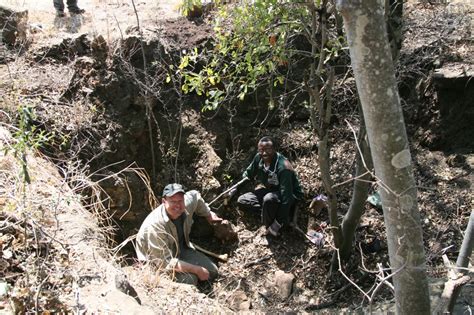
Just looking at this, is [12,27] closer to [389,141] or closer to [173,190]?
[173,190]

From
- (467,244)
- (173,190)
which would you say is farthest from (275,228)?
(467,244)

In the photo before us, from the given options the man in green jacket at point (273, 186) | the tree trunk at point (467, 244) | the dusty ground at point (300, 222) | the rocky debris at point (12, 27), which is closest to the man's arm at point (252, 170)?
the man in green jacket at point (273, 186)

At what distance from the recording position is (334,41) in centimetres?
521

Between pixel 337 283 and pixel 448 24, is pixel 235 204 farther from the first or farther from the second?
pixel 448 24

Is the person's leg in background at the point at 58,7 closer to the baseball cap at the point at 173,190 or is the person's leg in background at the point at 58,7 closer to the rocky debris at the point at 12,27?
the rocky debris at the point at 12,27

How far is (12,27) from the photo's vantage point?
7.26 meters

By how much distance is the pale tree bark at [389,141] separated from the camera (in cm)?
248

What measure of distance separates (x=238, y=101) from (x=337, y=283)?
10.9 ft

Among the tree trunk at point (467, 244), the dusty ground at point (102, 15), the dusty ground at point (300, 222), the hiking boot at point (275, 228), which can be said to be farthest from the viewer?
the dusty ground at point (102, 15)

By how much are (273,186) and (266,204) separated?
0.30 meters

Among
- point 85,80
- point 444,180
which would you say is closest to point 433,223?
point 444,180

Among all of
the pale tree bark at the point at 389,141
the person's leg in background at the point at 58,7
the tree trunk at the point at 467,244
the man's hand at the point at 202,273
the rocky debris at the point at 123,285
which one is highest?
the person's leg in background at the point at 58,7

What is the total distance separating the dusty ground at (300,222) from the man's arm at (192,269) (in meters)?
0.23

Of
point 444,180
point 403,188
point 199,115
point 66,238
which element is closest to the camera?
point 403,188
